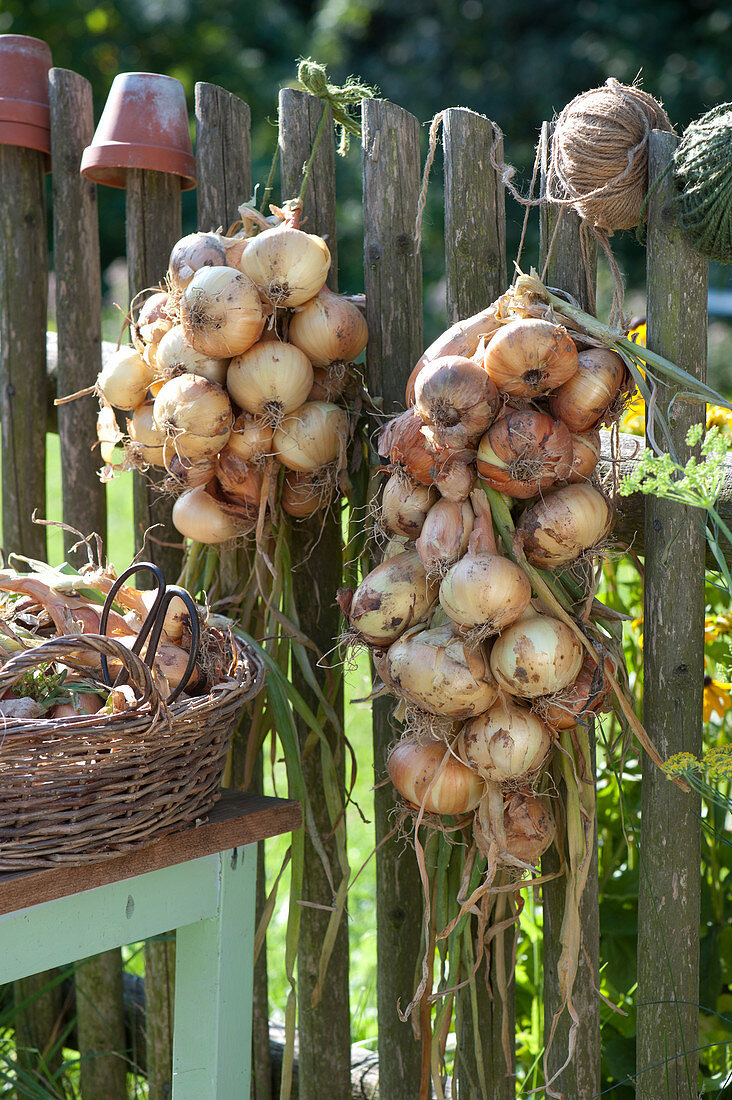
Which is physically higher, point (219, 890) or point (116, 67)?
point (116, 67)

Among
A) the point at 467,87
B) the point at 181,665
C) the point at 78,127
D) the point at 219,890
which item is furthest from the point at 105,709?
the point at 467,87

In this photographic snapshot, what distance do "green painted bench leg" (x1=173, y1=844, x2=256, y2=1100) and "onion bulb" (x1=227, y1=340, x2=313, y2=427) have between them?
0.56m

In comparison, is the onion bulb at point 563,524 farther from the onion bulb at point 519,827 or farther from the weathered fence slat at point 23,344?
the weathered fence slat at point 23,344

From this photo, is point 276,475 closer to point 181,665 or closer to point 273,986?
point 181,665

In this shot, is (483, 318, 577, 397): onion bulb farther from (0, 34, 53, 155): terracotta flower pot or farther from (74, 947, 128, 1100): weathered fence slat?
(74, 947, 128, 1100): weathered fence slat

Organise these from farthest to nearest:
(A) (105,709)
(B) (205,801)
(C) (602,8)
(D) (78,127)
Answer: (C) (602,8) → (D) (78,127) → (B) (205,801) → (A) (105,709)

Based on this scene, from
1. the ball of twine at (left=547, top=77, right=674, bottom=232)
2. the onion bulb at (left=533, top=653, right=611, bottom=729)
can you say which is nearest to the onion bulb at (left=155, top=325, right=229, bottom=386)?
the ball of twine at (left=547, top=77, right=674, bottom=232)

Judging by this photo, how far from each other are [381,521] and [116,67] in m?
11.8

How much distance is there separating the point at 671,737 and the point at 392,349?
66cm

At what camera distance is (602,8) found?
32.7ft

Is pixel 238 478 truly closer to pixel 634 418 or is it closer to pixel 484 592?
pixel 484 592

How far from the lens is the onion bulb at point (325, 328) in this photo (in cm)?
136

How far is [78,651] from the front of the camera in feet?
3.30

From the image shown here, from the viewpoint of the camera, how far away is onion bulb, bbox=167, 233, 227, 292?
138cm
